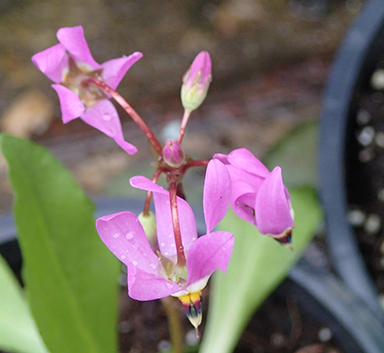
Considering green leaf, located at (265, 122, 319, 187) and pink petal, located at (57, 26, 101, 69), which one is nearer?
pink petal, located at (57, 26, 101, 69)

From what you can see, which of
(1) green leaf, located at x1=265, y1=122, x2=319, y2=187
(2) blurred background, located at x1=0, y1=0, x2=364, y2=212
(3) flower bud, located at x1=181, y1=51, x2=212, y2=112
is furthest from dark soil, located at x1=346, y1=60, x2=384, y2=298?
(3) flower bud, located at x1=181, y1=51, x2=212, y2=112

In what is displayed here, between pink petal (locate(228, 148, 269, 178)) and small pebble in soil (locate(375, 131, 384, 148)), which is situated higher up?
pink petal (locate(228, 148, 269, 178))

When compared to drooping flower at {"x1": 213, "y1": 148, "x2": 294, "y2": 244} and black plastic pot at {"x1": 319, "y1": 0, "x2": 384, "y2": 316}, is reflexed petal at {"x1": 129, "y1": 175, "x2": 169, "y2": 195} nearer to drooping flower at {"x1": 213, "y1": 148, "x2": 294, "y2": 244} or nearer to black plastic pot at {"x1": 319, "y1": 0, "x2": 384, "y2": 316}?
drooping flower at {"x1": 213, "y1": 148, "x2": 294, "y2": 244}

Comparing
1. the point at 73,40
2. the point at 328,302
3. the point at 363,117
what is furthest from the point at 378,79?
the point at 73,40

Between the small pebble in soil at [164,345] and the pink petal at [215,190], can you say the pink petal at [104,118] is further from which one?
the small pebble in soil at [164,345]

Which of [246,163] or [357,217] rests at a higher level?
[246,163]

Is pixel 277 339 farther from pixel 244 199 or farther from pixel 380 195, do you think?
pixel 244 199
